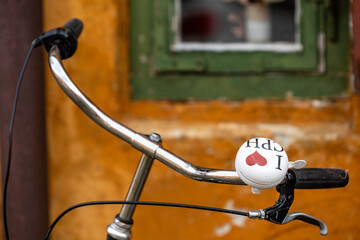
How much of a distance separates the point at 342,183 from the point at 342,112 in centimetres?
122

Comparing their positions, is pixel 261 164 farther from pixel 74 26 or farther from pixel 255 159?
pixel 74 26

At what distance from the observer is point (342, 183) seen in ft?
3.19

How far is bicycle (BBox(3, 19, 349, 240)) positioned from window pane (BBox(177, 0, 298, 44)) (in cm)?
108

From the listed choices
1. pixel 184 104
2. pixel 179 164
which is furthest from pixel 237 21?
pixel 179 164

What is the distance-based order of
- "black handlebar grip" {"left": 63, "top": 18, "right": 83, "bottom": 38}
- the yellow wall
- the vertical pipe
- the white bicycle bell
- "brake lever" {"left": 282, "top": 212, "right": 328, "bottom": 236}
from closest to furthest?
the white bicycle bell → "brake lever" {"left": 282, "top": 212, "right": 328, "bottom": 236} → "black handlebar grip" {"left": 63, "top": 18, "right": 83, "bottom": 38} → the vertical pipe → the yellow wall

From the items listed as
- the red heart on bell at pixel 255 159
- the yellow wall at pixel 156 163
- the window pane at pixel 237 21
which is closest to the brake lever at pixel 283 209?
the red heart on bell at pixel 255 159

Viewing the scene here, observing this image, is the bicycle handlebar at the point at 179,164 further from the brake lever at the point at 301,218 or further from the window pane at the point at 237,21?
the window pane at the point at 237,21

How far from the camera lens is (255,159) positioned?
0.83 metres

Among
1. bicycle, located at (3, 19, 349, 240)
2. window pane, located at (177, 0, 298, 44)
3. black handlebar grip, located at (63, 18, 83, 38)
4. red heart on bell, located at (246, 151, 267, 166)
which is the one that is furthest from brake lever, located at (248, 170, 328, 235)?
window pane, located at (177, 0, 298, 44)

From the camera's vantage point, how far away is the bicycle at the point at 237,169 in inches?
33.0

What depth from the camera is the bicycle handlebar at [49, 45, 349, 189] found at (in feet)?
3.07

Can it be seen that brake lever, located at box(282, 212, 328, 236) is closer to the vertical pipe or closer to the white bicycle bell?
the white bicycle bell

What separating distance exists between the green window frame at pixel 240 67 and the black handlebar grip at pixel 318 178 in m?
1.16

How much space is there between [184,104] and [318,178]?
3.94 feet
